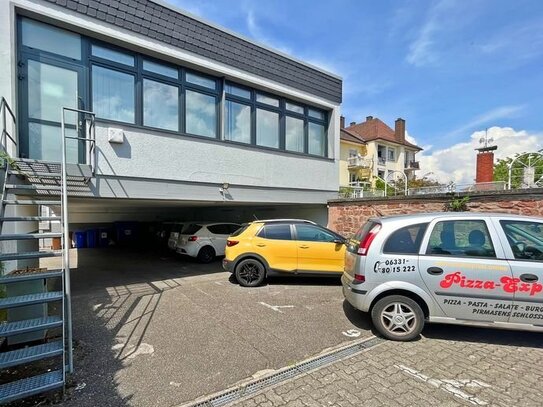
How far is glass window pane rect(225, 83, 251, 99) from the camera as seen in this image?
8250 mm

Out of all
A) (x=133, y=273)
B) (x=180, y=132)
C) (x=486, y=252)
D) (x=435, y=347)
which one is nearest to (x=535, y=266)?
(x=486, y=252)

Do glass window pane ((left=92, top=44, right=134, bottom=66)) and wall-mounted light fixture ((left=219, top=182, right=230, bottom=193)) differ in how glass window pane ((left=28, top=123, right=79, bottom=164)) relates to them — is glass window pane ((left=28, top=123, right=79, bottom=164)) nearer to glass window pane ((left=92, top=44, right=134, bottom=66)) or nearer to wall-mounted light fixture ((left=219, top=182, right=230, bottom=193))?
glass window pane ((left=92, top=44, right=134, bottom=66))

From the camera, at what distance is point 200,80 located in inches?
307

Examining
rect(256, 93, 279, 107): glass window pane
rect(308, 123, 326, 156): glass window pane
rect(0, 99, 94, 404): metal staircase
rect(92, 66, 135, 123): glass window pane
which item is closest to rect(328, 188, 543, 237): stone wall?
rect(308, 123, 326, 156): glass window pane

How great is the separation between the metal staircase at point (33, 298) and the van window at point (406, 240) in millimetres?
3906

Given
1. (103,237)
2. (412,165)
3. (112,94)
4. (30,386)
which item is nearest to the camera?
(30,386)

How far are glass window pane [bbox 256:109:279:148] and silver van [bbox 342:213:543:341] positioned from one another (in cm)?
535

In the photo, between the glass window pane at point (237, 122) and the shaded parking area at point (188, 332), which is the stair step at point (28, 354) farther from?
the glass window pane at point (237, 122)

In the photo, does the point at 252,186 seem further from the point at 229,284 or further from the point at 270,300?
the point at 270,300

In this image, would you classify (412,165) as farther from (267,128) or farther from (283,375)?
(283,375)

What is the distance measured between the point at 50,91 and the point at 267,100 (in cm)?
535

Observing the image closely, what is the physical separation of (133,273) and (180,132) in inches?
180

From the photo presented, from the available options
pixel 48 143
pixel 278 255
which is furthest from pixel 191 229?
pixel 48 143

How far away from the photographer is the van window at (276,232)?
7.11m
